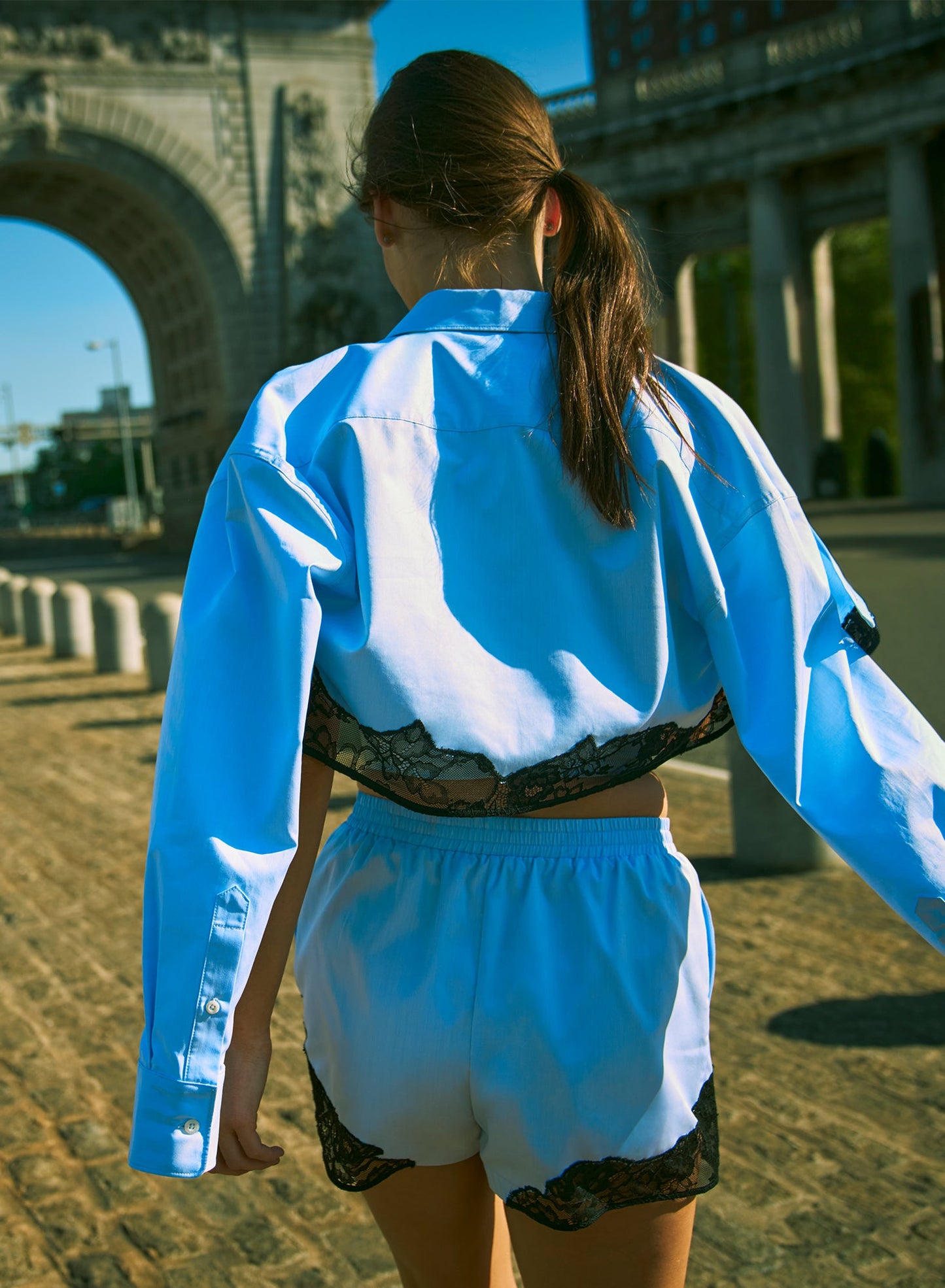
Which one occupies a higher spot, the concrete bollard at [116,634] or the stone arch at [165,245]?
the stone arch at [165,245]

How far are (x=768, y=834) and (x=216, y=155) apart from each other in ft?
107

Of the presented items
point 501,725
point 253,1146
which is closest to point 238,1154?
point 253,1146

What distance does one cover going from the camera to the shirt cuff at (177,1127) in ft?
4.83

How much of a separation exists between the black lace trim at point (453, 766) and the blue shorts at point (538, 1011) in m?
0.04

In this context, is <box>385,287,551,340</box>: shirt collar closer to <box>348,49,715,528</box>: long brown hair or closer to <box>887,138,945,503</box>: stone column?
<box>348,49,715,528</box>: long brown hair

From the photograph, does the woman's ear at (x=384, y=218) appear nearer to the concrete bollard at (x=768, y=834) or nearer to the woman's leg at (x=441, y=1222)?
the woman's leg at (x=441, y=1222)

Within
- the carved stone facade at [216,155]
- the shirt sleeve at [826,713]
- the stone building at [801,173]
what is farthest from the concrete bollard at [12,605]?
the shirt sleeve at [826,713]

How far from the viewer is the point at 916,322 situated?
31281 millimetres

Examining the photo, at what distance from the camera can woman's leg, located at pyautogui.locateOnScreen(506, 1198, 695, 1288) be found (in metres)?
1.65

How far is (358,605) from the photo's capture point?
1581 millimetres

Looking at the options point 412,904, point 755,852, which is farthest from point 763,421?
point 412,904

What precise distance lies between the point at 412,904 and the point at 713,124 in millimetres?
35667

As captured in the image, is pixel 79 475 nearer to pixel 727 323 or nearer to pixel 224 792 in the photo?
pixel 727 323

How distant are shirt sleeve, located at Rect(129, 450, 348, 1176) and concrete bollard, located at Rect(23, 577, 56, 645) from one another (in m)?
16.1
